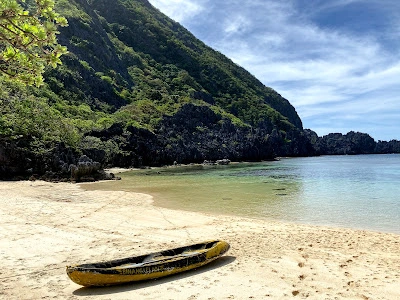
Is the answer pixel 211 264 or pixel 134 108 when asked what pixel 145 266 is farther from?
pixel 134 108

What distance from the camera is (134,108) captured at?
3565 inches

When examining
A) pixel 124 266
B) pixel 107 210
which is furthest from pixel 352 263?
pixel 107 210

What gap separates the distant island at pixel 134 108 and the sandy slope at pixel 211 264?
2689cm

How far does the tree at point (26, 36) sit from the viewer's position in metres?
4.50

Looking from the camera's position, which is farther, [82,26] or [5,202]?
[82,26]

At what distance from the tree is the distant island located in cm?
3483

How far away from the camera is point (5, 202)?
719 inches

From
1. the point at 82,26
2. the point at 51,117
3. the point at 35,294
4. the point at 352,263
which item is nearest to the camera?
the point at 35,294

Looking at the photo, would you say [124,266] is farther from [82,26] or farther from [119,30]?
[119,30]

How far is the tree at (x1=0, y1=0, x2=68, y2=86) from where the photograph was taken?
4500mm

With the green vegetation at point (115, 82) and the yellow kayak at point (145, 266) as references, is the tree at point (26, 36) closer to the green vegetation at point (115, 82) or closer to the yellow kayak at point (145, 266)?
the green vegetation at point (115, 82)

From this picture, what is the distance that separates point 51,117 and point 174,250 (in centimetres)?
4514

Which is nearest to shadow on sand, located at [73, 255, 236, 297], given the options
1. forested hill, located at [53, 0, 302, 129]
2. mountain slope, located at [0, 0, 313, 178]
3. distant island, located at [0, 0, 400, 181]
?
distant island, located at [0, 0, 400, 181]

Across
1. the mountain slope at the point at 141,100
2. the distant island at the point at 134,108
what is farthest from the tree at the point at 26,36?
the mountain slope at the point at 141,100
